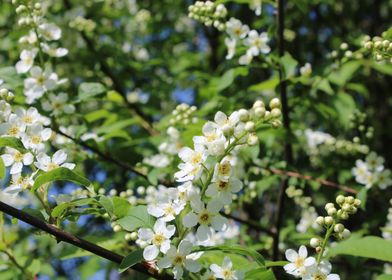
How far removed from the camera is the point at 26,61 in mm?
3670

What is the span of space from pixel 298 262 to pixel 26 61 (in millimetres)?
2333

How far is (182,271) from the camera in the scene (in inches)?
87.1

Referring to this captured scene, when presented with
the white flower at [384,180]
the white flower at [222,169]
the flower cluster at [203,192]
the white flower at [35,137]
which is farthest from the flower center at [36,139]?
the white flower at [384,180]

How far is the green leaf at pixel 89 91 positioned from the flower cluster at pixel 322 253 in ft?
6.79

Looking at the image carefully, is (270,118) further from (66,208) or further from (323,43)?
(323,43)

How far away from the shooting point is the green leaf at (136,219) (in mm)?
2324

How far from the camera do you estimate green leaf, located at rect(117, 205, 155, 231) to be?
232cm

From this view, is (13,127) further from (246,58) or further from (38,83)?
(246,58)

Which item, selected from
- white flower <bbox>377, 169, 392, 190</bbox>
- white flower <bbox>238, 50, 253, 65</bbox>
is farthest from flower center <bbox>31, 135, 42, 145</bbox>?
white flower <bbox>377, 169, 392, 190</bbox>

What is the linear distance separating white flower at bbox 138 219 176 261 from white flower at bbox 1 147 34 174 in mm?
630

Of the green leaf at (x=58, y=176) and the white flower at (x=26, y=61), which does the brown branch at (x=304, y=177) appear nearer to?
the white flower at (x=26, y=61)

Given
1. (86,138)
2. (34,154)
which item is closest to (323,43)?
(86,138)

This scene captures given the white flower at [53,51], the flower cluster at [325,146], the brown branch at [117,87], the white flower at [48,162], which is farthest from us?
the brown branch at [117,87]

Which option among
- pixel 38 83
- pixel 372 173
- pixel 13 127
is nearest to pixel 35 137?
pixel 13 127
